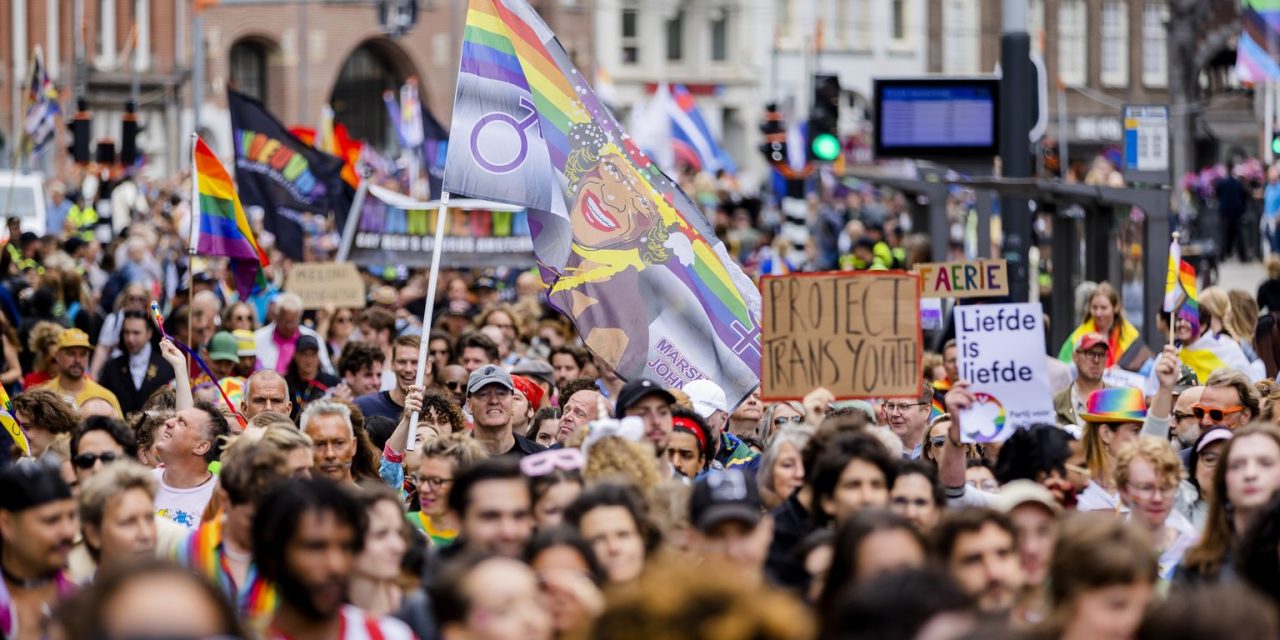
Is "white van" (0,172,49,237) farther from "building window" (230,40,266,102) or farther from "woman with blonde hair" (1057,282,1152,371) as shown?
"building window" (230,40,266,102)

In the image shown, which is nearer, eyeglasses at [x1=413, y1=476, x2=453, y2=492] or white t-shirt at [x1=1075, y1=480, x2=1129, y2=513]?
eyeglasses at [x1=413, y1=476, x2=453, y2=492]

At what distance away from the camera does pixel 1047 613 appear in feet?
19.9

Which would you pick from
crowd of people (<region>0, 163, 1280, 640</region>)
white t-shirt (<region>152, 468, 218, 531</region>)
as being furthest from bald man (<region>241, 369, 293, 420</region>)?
white t-shirt (<region>152, 468, 218, 531</region>)

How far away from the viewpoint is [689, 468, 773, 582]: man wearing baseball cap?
22.5 ft

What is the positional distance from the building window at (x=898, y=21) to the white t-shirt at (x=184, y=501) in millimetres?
62167

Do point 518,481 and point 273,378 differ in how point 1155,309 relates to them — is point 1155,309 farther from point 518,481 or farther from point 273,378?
point 518,481

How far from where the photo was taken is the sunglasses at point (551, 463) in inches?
305

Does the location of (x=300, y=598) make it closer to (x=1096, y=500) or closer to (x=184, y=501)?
(x=184, y=501)

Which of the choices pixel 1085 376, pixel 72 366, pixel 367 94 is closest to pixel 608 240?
pixel 1085 376

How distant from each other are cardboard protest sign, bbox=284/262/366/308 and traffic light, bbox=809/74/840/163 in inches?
210

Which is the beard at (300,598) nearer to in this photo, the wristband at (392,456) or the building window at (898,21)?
the wristband at (392,456)

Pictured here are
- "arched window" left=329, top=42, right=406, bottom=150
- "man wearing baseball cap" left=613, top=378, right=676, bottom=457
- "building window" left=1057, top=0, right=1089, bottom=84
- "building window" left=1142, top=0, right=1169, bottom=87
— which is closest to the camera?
"man wearing baseball cap" left=613, top=378, right=676, bottom=457

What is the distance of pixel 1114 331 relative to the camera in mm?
13875

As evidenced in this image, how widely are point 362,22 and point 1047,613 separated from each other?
5612cm
